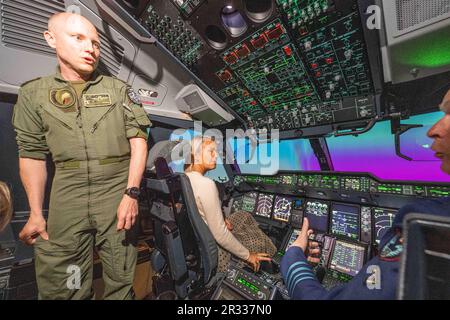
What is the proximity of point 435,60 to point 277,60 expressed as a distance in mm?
1182

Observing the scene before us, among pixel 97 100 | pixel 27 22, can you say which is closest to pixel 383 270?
pixel 97 100

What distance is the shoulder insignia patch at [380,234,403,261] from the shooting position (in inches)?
26.8

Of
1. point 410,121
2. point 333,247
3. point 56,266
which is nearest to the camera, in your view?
point 56,266

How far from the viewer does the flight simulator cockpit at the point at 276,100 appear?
1.27m

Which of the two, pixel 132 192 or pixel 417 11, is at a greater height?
pixel 417 11

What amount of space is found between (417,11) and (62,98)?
7.51 feet

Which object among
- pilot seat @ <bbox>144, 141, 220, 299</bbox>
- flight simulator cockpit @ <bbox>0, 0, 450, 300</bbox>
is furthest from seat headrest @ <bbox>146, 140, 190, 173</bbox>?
pilot seat @ <bbox>144, 141, 220, 299</bbox>

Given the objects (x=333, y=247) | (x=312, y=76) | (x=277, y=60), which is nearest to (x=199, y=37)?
(x=277, y=60)

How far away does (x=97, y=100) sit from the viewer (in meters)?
1.14

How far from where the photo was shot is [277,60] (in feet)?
6.18

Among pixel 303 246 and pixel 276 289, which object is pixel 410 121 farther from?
pixel 276 289

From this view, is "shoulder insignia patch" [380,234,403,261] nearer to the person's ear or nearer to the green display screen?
the green display screen

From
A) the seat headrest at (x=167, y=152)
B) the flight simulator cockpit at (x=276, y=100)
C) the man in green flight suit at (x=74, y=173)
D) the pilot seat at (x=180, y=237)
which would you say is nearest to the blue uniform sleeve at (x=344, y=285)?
the flight simulator cockpit at (x=276, y=100)

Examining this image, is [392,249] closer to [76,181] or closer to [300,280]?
[300,280]
